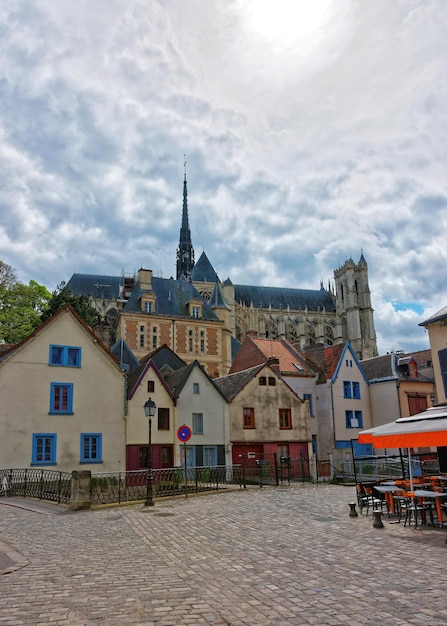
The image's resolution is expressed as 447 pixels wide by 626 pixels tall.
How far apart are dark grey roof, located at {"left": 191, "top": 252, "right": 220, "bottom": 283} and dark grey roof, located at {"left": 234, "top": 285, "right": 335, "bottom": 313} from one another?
21890 millimetres

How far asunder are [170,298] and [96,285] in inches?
1558

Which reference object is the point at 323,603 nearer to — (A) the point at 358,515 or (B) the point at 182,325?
(A) the point at 358,515

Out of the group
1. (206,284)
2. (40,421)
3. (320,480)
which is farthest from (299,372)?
(206,284)

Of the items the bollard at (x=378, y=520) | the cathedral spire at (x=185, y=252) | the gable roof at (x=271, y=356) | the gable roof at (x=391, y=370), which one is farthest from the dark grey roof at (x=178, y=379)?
the cathedral spire at (x=185, y=252)

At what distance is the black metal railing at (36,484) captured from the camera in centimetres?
1859

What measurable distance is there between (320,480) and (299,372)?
1034cm

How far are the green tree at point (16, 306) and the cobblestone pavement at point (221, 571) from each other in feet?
90.8

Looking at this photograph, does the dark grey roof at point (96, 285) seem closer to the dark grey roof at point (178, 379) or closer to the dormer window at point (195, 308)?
the dormer window at point (195, 308)

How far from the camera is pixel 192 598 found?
283 inches

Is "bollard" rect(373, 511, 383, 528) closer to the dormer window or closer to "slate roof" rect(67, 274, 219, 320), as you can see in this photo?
"slate roof" rect(67, 274, 219, 320)

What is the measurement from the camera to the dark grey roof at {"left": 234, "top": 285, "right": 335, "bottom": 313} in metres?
133

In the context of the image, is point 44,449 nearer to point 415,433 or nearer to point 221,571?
point 415,433

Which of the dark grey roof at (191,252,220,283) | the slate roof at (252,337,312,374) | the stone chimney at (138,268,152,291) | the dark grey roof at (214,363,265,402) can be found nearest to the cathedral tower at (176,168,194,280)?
the dark grey roof at (191,252,220,283)

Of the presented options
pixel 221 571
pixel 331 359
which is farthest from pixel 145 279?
pixel 221 571
